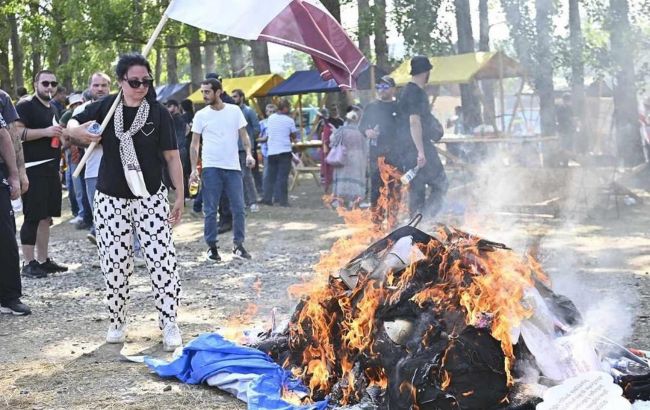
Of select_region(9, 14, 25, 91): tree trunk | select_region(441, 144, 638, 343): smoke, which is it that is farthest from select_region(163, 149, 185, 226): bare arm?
select_region(9, 14, 25, 91): tree trunk

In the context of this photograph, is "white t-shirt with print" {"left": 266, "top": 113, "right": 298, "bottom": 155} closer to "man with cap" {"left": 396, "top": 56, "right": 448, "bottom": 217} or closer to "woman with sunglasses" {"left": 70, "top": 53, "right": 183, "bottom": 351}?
"man with cap" {"left": 396, "top": 56, "right": 448, "bottom": 217}

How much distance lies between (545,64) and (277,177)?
17.4 feet

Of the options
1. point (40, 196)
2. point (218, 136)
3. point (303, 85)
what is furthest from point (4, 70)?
point (40, 196)

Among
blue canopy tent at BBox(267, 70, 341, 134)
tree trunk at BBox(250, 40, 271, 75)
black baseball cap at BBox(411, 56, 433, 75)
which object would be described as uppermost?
tree trunk at BBox(250, 40, 271, 75)

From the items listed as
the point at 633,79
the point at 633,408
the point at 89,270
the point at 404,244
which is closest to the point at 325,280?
the point at 404,244

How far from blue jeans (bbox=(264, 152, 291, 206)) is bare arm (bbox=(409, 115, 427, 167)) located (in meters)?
6.80

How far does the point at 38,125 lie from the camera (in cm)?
882

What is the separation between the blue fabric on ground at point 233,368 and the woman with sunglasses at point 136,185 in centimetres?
69

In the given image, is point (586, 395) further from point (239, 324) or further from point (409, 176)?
point (409, 176)

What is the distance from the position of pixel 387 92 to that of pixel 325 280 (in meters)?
5.31

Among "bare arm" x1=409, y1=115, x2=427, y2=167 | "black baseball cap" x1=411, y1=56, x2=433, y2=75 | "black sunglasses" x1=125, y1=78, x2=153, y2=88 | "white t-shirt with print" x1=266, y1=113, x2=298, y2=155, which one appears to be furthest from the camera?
"white t-shirt with print" x1=266, y1=113, x2=298, y2=155

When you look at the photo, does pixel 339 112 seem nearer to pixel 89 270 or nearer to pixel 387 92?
pixel 387 92

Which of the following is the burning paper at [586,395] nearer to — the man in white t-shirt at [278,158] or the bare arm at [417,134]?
the bare arm at [417,134]

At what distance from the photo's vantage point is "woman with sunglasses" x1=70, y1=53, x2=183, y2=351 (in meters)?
6.00
